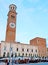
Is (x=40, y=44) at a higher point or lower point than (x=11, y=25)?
lower

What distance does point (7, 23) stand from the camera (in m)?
66.1

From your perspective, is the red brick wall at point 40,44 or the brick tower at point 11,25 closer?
the brick tower at point 11,25

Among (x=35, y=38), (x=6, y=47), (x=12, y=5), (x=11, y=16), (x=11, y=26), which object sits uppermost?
(x=12, y=5)

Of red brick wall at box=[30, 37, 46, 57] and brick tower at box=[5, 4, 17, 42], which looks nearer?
brick tower at box=[5, 4, 17, 42]

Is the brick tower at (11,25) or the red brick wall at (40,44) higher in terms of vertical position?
the brick tower at (11,25)

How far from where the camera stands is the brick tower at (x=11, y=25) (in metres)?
63.2

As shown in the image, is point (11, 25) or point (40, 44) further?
point (40, 44)

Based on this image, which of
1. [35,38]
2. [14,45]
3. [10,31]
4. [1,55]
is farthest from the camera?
[35,38]

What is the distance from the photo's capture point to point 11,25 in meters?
64.6

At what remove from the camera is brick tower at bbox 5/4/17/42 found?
2488 inches

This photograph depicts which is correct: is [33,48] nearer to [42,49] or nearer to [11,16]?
[42,49]

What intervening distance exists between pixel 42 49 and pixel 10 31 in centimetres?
1970

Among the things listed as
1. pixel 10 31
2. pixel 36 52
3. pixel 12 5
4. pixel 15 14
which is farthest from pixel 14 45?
pixel 12 5

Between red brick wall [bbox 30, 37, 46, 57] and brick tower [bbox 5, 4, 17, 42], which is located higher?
brick tower [bbox 5, 4, 17, 42]
